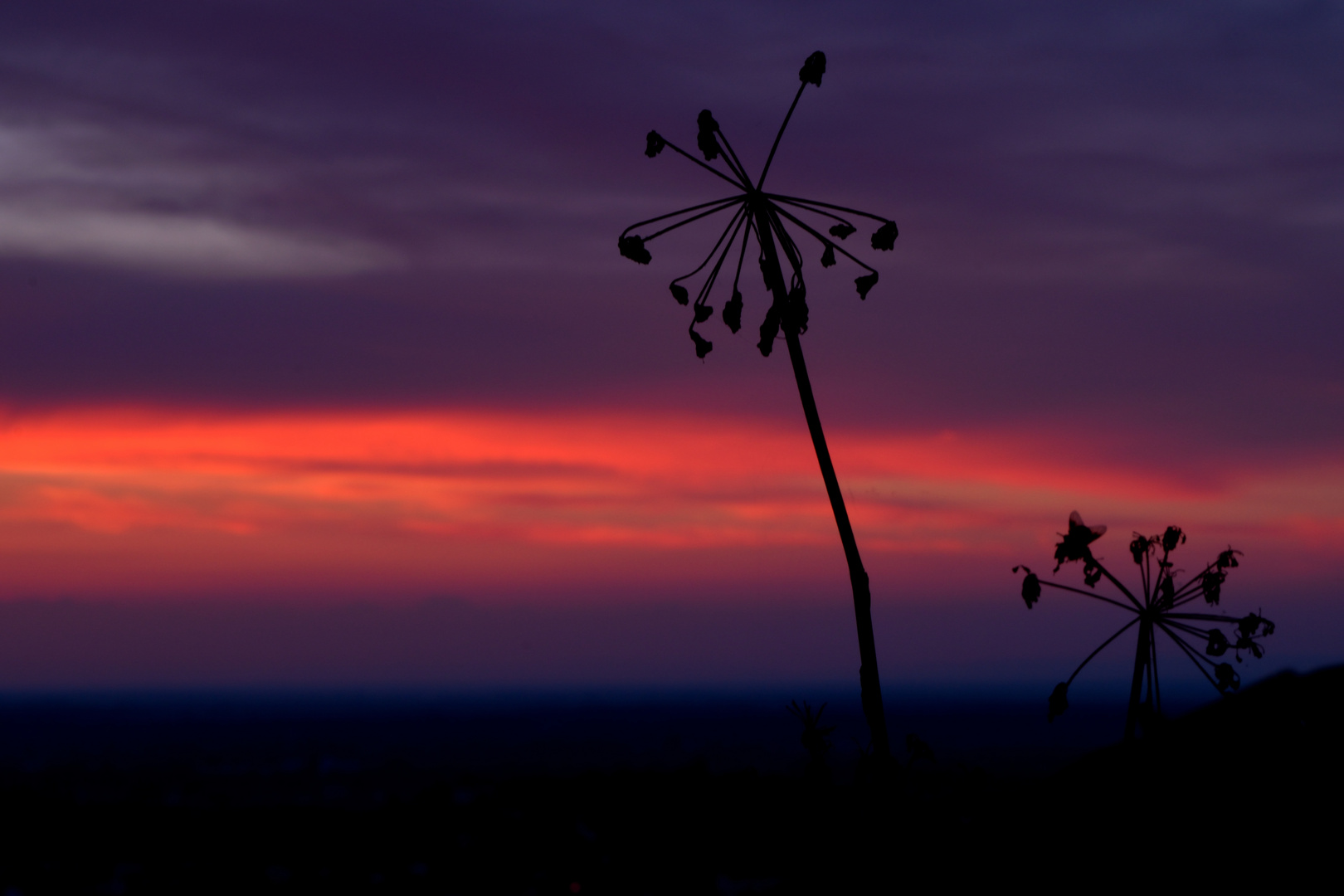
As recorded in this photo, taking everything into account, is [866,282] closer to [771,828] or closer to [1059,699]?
[1059,699]

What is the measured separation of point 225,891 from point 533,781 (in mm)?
4462

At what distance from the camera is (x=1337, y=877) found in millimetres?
5508

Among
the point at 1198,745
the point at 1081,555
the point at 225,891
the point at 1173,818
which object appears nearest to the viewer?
the point at 1173,818

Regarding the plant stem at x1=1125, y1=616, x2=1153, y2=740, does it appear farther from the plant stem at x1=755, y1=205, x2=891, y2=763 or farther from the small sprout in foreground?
the plant stem at x1=755, y1=205, x2=891, y2=763

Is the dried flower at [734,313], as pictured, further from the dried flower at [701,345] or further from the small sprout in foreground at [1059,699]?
the small sprout in foreground at [1059,699]

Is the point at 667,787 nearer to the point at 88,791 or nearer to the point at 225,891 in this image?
the point at 225,891

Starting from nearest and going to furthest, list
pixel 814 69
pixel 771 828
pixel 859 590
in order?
pixel 859 590
pixel 814 69
pixel 771 828

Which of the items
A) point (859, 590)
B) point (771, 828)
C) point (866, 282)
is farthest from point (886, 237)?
point (771, 828)

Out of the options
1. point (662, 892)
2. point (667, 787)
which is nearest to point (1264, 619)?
point (662, 892)

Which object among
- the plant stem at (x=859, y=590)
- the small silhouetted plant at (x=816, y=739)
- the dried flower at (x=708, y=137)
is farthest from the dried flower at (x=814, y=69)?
the small silhouetted plant at (x=816, y=739)

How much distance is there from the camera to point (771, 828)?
14328mm

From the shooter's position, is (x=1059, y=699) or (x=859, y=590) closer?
(x=859, y=590)

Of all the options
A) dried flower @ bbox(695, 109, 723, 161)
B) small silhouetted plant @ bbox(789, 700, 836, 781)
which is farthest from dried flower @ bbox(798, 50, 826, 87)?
small silhouetted plant @ bbox(789, 700, 836, 781)

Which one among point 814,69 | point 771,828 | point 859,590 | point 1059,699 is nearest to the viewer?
point 859,590
